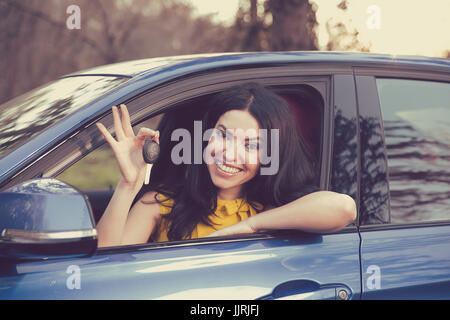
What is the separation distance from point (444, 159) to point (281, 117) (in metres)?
0.64

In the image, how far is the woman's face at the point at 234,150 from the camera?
7.32ft

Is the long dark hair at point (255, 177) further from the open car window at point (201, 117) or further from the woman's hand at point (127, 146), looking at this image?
the woman's hand at point (127, 146)

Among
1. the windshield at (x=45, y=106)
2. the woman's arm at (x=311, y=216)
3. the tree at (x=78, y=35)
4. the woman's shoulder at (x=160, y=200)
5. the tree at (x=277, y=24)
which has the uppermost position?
the tree at (x=78, y=35)

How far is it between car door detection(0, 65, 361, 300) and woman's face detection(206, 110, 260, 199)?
0.20 metres

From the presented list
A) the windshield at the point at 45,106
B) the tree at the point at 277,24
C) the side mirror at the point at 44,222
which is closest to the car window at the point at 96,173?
the tree at the point at 277,24

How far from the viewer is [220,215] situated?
2.33 metres

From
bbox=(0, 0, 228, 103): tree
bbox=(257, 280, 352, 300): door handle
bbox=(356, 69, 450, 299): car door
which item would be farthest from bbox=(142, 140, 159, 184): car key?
bbox=(0, 0, 228, 103): tree

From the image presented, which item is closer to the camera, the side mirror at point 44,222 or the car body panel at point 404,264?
the side mirror at point 44,222

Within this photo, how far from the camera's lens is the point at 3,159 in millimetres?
1713

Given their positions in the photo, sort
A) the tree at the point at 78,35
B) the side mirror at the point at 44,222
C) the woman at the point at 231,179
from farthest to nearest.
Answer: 1. the tree at the point at 78,35
2. the woman at the point at 231,179
3. the side mirror at the point at 44,222

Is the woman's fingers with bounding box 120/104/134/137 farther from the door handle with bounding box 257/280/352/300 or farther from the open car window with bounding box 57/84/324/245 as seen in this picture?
the door handle with bounding box 257/280/352/300

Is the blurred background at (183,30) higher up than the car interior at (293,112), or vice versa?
the blurred background at (183,30)

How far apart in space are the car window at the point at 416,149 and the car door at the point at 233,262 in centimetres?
17

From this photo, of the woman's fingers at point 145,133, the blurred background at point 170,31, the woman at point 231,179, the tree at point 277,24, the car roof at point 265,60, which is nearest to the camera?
the woman's fingers at point 145,133
